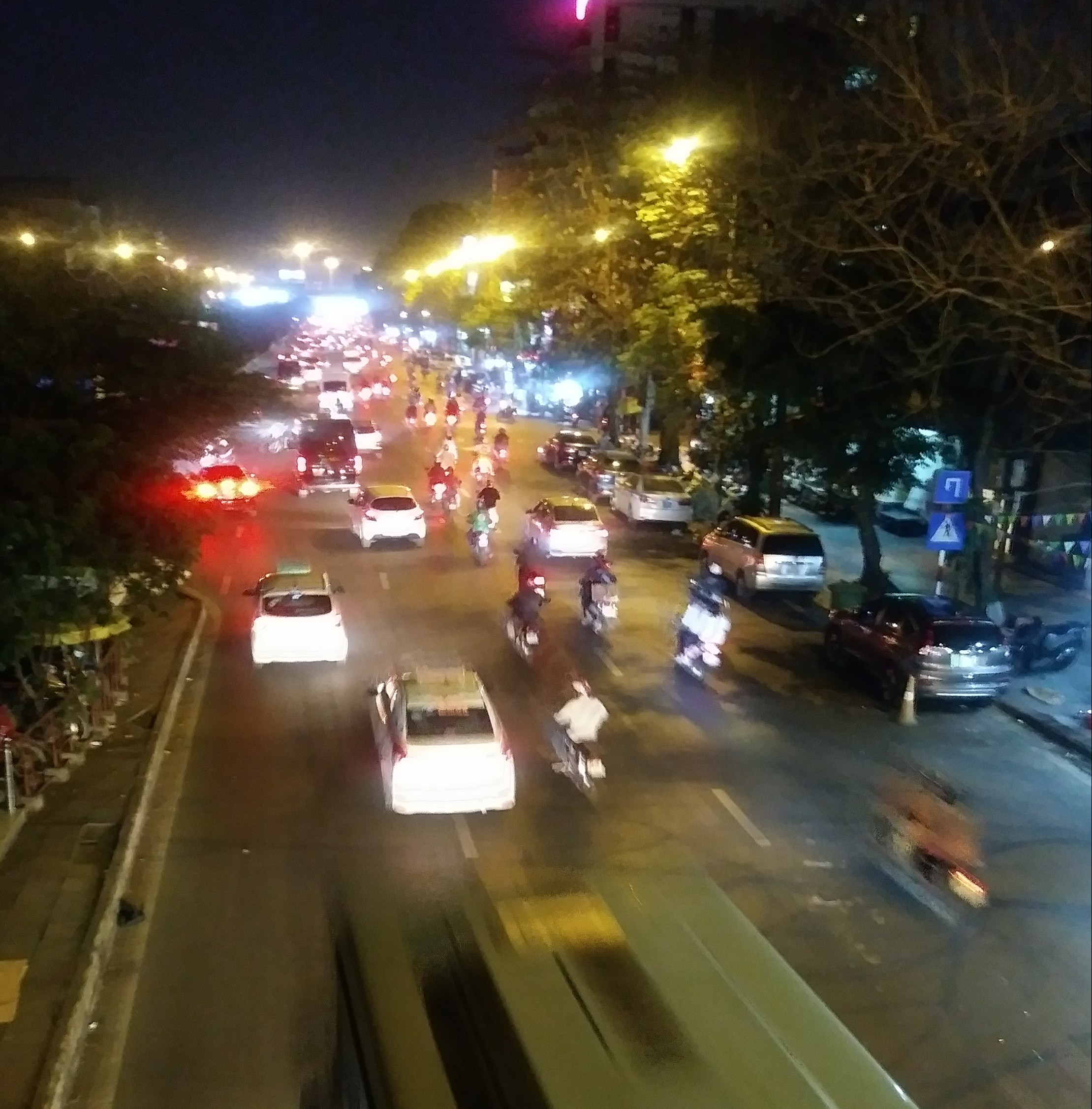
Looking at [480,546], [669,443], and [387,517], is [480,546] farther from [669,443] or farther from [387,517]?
[669,443]

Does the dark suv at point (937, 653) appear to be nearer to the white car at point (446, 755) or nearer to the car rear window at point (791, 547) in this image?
the car rear window at point (791, 547)

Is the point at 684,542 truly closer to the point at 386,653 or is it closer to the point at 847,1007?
the point at 386,653

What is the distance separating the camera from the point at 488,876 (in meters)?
11.1

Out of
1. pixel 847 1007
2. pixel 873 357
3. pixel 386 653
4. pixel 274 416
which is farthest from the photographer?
pixel 274 416

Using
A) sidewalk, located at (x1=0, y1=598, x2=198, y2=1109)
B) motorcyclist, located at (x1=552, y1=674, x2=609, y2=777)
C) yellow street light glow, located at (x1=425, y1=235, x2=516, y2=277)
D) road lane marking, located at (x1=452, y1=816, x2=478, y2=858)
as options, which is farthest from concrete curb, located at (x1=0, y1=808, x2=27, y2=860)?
yellow street light glow, located at (x1=425, y1=235, x2=516, y2=277)

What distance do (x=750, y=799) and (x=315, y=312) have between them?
353ft

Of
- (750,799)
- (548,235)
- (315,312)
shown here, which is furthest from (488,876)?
(315,312)

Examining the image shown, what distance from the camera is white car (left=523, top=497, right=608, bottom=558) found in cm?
2659

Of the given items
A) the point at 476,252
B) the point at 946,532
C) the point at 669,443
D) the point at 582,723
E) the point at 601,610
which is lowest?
the point at 601,610

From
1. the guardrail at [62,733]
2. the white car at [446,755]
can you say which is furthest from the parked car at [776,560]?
the guardrail at [62,733]

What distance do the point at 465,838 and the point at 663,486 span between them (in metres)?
21.1

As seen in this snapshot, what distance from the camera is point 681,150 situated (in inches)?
1094

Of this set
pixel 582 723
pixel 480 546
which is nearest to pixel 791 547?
pixel 480 546

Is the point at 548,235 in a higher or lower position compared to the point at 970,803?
higher
